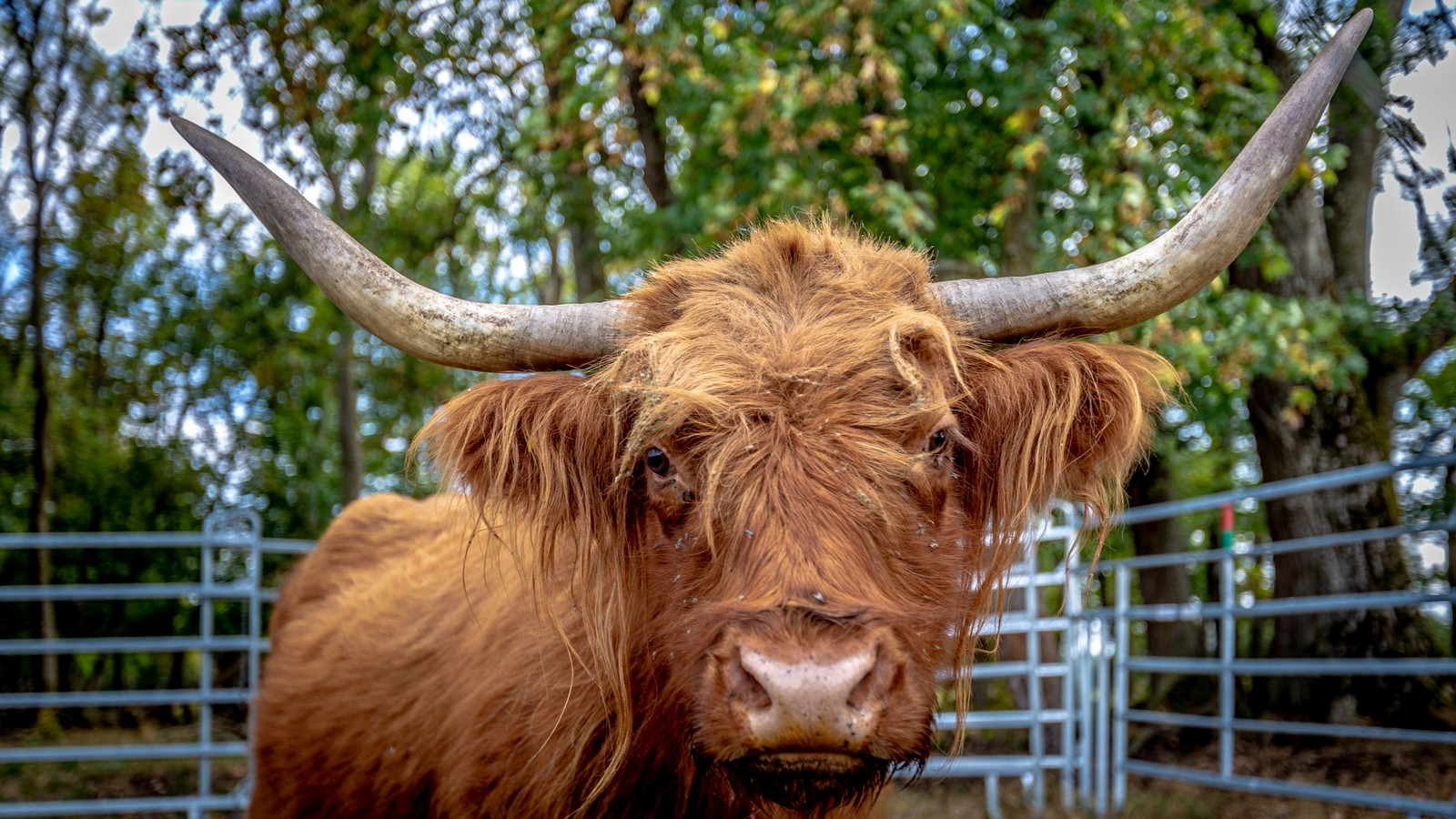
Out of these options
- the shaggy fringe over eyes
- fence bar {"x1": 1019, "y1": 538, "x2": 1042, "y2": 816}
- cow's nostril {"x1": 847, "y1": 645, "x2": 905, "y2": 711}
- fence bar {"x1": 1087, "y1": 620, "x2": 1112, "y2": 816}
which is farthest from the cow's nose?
fence bar {"x1": 1087, "y1": 620, "x2": 1112, "y2": 816}

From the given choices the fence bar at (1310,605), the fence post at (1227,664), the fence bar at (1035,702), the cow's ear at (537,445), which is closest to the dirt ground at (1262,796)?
the fence bar at (1035,702)

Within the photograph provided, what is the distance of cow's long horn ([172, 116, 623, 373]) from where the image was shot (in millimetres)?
2320

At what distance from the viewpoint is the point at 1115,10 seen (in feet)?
20.2

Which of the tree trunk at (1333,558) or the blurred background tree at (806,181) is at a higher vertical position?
the blurred background tree at (806,181)

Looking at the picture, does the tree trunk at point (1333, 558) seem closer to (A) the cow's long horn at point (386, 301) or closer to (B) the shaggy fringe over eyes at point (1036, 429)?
(B) the shaggy fringe over eyes at point (1036, 429)

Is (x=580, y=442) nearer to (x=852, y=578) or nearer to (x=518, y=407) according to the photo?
(x=518, y=407)

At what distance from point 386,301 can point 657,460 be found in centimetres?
75

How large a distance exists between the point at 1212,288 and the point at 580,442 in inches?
222

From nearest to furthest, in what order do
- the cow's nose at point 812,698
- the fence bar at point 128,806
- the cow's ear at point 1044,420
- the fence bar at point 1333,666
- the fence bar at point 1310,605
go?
1. the cow's nose at point 812,698
2. the cow's ear at point 1044,420
3. the fence bar at point 1333,666
4. the fence bar at point 1310,605
5. the fence bar at point 128,806

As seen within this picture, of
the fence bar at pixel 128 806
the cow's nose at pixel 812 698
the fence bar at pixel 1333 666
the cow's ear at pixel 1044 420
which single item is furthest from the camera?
the fence bar at pixel 128 806

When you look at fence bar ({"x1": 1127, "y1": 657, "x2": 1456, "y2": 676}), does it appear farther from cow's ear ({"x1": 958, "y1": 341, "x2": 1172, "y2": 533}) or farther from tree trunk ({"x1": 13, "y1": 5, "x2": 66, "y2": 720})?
tree trunk ({"x1": 13, "y1": 5, "x2": 66, "y2": 720})

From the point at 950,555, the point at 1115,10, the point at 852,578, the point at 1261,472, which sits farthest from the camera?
the point at 1261,472

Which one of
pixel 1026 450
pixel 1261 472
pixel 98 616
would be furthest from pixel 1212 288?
pixel 98 616

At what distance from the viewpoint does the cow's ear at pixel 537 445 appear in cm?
245
